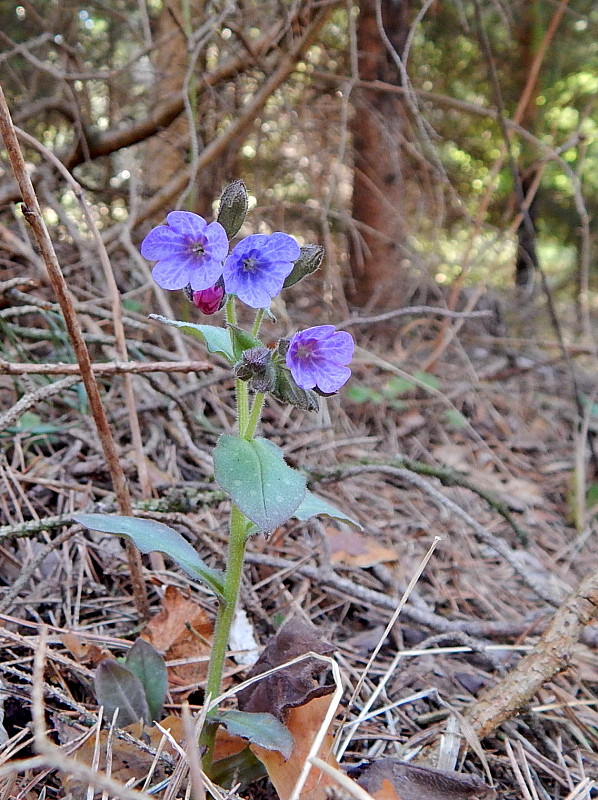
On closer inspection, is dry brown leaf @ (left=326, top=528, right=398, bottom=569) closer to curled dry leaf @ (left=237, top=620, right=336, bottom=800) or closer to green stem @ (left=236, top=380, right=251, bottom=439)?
curled dry leaf @ (left=237, top=620, right=336, bottom=800)

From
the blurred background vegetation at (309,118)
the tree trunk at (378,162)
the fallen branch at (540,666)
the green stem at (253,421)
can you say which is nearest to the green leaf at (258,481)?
the green stem at (253,421)

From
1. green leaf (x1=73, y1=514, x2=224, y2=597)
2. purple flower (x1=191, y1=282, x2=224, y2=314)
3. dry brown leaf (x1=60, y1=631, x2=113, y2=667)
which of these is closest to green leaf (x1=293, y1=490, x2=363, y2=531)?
green leaf (x1=73, y1=514, x2=224, y2=597)

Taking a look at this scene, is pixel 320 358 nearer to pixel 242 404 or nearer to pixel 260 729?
pixel 242 404

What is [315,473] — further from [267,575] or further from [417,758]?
[417,758]

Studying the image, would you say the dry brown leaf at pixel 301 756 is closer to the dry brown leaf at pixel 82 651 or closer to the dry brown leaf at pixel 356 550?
the dry brown leaf at pixel 82 651

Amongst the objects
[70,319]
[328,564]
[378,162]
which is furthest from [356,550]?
[378,162]

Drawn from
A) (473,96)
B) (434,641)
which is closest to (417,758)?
(434,641)
